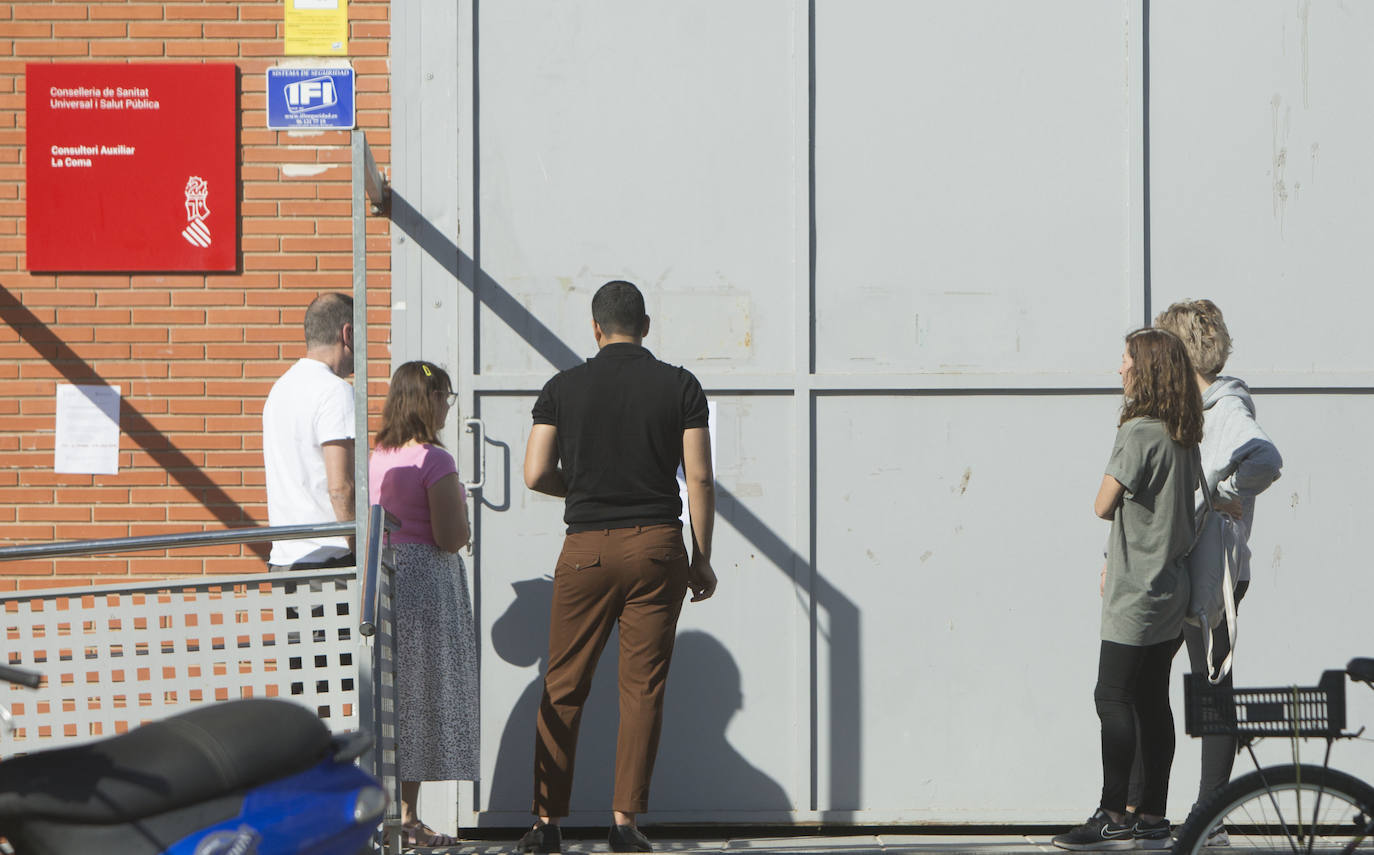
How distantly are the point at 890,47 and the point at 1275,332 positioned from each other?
5.97ft

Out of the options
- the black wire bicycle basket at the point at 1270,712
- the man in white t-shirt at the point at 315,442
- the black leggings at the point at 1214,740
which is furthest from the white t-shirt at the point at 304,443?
the black leggings at the point at 1214,740

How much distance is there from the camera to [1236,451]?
440 cm

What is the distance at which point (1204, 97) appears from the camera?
5.15 meters

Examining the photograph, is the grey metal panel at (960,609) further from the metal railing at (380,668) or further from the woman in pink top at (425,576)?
the metal railing at (380,668)

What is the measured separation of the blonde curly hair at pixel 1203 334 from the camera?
180 inches

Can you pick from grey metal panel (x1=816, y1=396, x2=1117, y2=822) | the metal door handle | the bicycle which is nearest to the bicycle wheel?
the bicycle

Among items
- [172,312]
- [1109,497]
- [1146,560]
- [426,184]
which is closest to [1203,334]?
[1109,497]

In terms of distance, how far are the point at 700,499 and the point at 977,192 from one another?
1700 mm

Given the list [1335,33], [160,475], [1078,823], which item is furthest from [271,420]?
[1335,33]

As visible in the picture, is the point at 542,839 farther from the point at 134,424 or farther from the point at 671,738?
the point at 134,424

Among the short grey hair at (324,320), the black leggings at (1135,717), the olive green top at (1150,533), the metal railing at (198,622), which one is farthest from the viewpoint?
the short grey hair at (324,320)

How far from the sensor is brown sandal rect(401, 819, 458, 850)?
15.6 feet

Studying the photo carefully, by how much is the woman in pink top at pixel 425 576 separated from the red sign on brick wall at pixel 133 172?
3.50ft

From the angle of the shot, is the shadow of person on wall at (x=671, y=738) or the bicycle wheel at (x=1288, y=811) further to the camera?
the shadow of person on wall at (x=671, y=738)
